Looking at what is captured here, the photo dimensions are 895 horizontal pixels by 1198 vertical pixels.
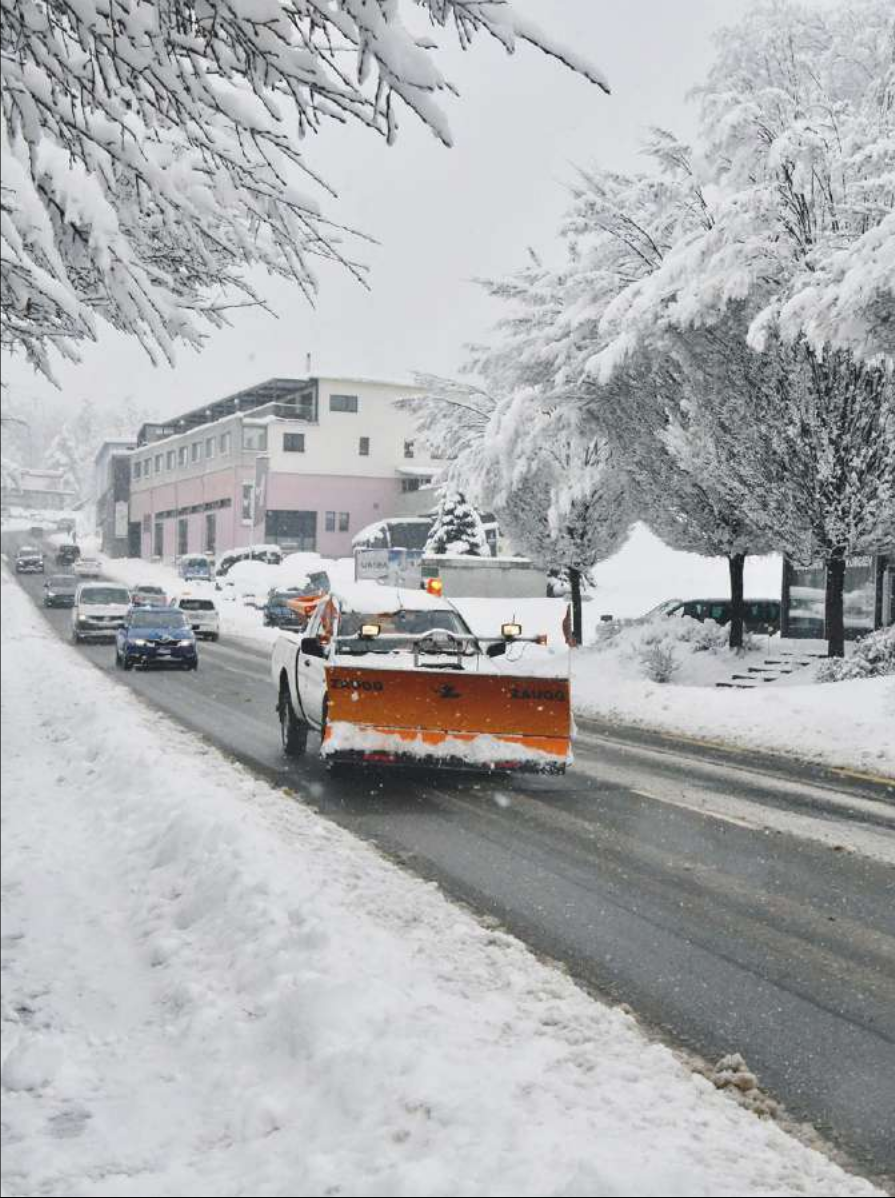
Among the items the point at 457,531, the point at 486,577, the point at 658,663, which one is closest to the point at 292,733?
the point at 658,663

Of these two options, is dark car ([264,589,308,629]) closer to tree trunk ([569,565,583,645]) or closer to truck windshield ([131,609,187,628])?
tree trunk ([569,565,583,645])

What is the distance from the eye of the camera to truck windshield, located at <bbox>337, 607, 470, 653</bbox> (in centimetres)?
1155

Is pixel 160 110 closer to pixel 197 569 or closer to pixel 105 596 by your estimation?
pixel 105 596

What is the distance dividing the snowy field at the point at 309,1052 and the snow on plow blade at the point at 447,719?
2.58 meters

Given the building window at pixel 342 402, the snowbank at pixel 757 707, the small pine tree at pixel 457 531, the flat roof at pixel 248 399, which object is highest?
the flat roof at pixel 248 399

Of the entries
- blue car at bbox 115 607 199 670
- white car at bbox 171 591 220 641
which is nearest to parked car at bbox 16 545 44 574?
white car at bbox 171 591 220 641

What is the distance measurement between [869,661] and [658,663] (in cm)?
471

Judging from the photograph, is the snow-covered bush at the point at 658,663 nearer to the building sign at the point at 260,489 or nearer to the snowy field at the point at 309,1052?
the snowy field at the point at 309,1052

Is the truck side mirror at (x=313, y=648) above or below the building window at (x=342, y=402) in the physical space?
below

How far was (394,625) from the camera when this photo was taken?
1211 centimetres

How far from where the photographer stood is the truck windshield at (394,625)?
455 inches

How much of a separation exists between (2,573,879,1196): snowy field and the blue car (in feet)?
56.0

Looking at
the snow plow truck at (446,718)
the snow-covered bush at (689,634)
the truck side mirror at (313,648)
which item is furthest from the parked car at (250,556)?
the snow plow truck at (446,718)

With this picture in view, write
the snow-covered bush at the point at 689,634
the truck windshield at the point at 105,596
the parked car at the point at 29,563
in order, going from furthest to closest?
1. the parked car at the point at 29,563
2. the truck windshield at the point at 105,596
3. the snow-covered bush at the point at 689,634
